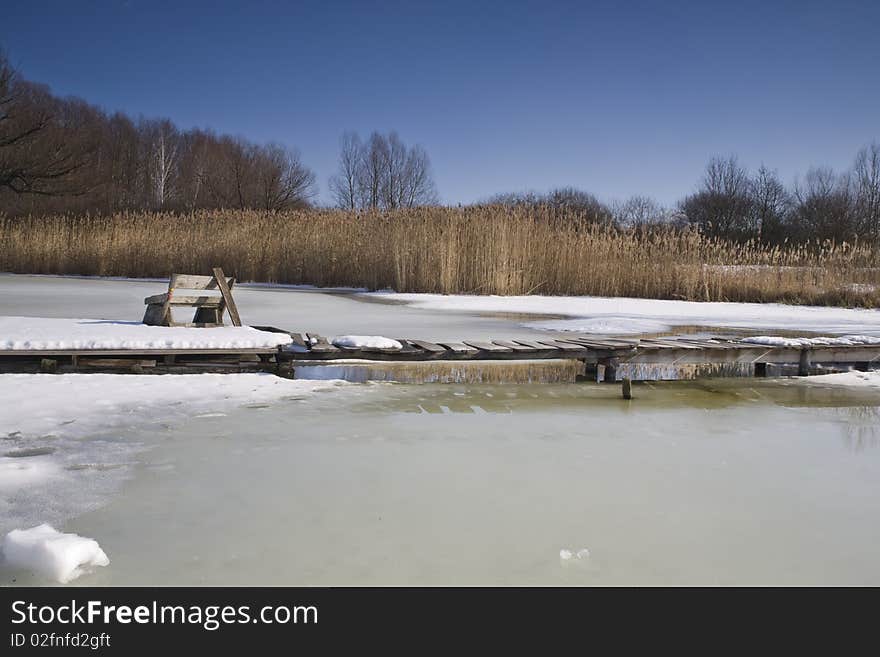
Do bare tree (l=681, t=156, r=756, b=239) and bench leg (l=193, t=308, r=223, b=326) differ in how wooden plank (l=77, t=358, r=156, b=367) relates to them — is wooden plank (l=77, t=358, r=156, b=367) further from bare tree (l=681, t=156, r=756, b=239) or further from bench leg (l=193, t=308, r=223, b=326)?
bare tree (l=681, t=156, r=756, b=239)

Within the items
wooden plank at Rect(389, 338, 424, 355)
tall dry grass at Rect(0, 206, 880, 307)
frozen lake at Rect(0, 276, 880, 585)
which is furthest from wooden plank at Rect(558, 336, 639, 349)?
tall dry grass at Rect(0, 206, 880, 307)

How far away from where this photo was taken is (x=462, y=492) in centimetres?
188

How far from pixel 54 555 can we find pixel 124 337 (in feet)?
8.98

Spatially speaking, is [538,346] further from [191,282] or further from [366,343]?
[191,282]

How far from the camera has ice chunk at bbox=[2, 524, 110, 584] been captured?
136 centimetres

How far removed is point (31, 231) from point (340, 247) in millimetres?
7659

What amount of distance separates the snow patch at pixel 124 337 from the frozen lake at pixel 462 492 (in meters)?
0.65

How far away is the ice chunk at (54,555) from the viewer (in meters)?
1.36

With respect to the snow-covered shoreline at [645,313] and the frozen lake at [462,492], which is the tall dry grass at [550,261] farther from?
the frozen lake at [462,492]

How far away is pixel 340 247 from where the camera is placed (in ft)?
38.4

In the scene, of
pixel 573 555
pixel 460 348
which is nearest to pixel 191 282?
pixel 460 348

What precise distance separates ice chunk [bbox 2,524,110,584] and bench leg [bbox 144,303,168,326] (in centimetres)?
335

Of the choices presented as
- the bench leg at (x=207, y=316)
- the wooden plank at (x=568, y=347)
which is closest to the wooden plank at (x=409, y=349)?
the wooden plank at (x=568, y=347)
